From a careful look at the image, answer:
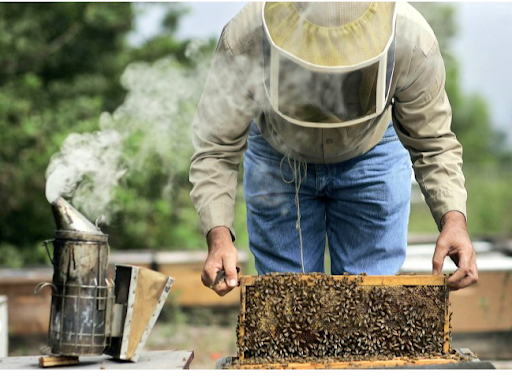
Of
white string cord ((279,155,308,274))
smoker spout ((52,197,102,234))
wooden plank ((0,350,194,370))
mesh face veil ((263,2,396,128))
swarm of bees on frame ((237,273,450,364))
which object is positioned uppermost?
mesh face veil ((263,2,396,128))

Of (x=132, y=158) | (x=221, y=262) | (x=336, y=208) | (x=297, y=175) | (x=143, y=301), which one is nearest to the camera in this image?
(x=143, y=301)

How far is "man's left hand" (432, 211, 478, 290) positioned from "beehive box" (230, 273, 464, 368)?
0.20 feet

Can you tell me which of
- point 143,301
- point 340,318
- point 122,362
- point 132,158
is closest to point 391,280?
point 340,318

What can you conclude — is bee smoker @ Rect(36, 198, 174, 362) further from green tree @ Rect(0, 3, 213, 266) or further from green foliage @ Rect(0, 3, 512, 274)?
green tree @ Rect(0, 3, 213, 266)

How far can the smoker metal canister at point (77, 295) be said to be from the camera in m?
2.32

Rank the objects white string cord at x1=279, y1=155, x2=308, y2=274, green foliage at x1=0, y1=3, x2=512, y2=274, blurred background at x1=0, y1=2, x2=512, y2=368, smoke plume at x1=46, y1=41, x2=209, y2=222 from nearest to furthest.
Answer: white string cord at x1=279, y1=155, x2=308, y2=274 < blurred background at x1=0, y1=2, x2=512, y2=368 < smoke plume at x1=46, y1=41, x2=209, y2=222 < green foliage at x1=0, y1=3, x2=512, y2=274

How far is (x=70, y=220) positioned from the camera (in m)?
2.38

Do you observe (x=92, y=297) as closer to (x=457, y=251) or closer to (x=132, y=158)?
(x=457, y=251)

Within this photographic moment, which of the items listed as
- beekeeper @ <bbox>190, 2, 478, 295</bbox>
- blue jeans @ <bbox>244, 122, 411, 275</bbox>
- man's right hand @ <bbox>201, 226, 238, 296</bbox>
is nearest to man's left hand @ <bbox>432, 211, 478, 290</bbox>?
beekeeper @ <bbox>190, 2, 478, 295</bbox>

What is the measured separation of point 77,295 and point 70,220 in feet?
0.77

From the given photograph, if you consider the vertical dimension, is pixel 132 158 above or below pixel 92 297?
above

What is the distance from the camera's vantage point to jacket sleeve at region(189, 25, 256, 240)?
2.83 m

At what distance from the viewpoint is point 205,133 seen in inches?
115

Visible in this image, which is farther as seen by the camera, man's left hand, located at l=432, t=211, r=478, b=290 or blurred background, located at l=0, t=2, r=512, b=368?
blurred background, located at l=0, t=2, r=512, b=368
